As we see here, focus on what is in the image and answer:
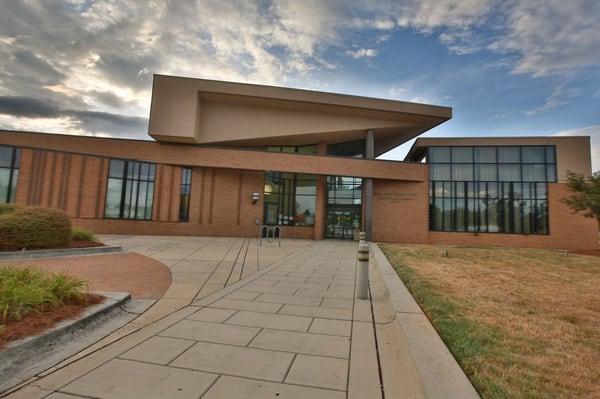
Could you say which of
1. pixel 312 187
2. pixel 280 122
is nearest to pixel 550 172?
pixel 312 187

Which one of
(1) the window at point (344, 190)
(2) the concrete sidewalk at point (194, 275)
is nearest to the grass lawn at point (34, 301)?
(2) the concrete sidewalk at point (194, 275)

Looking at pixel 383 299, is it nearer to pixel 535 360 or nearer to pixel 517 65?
pixel 535 360

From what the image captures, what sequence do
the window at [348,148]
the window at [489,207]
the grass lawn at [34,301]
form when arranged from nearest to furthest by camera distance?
the grass lawn at [34,301], the window at [489,207], the window at [348,148]

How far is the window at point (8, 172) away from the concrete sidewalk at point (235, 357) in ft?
66.5

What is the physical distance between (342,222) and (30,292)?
76.5 feet

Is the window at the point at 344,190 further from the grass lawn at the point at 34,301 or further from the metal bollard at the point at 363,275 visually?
the grass lawn at the point at 34,301

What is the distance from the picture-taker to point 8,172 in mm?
18219

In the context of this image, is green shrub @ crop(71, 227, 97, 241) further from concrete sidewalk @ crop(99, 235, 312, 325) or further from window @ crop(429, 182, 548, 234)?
window @ crop(429, 182, 548, 234)

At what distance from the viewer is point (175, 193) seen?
21719 millimetres

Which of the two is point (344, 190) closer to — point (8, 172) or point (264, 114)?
point (264, 114)

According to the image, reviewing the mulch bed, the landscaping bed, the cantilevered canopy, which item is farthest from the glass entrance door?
the mulch bed

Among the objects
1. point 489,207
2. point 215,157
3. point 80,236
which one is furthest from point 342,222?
point 80,236

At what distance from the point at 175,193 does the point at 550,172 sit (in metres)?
29.6

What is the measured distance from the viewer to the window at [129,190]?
67.1 ft
